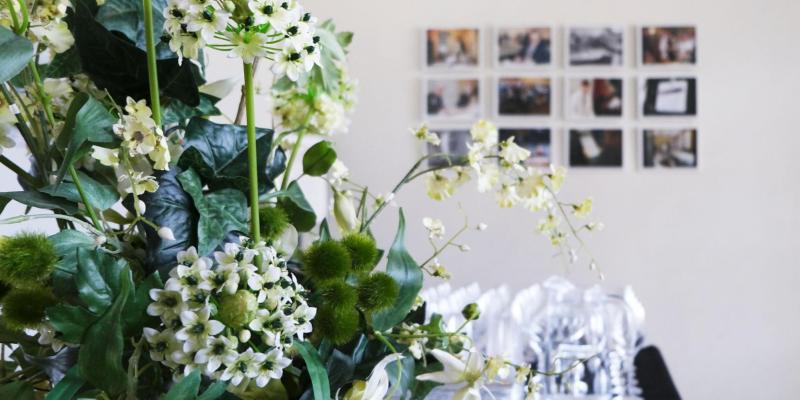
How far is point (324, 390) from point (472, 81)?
3723 millimetres

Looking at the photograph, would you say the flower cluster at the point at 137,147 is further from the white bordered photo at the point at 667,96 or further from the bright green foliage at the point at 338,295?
the white bordered photo at the point at 667,96

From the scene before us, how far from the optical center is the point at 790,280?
13.0ft

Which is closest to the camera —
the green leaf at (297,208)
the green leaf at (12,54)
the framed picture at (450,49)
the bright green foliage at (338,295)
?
the green leaf at (12,54)

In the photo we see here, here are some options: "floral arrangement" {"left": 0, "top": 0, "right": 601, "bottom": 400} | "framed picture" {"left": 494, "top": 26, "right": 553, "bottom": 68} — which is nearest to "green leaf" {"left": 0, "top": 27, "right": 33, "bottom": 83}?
"floral arrangement" {"left": 0, "top": 0, "right": 601, "bottom": 400}

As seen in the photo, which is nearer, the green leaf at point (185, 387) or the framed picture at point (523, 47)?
the green leaf at point (185, 387)

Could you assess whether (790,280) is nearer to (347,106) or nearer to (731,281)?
(731,281)

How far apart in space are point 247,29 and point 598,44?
378cm

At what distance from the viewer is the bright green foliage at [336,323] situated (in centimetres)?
54

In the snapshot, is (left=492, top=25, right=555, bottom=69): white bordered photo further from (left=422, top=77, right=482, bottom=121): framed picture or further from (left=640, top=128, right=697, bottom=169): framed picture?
(left=640, top=128, right=697, bottom=169): framed picture

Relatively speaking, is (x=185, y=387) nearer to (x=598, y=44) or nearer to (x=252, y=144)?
(x=252, y=144)

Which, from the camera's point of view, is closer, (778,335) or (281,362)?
(281,362)

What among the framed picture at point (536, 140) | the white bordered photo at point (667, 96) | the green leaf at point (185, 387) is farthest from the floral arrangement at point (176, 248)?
the white bordered photo at point (667, 96)

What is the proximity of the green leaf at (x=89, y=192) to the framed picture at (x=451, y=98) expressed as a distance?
363 cm

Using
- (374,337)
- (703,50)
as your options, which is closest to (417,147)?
(703,50)
